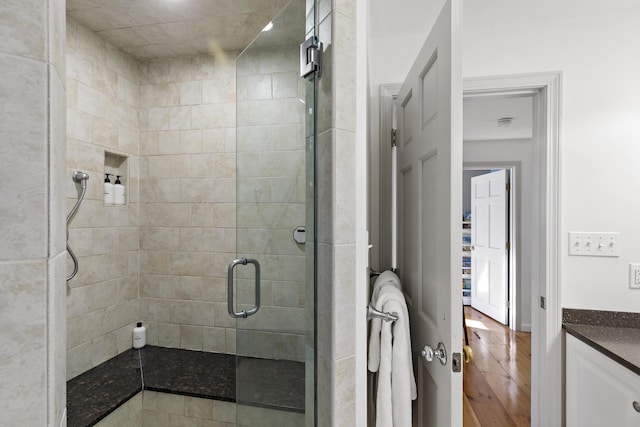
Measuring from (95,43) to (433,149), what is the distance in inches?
79.8

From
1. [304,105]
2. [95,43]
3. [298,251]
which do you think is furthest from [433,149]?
[95,43]

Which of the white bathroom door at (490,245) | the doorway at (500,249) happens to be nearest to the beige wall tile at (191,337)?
the doorway at (500,249)

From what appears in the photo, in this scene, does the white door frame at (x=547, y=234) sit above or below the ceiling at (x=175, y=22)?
below

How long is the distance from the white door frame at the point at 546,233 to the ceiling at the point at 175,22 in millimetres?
1271

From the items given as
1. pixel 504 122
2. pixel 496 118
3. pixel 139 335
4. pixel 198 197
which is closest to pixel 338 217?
pixel 198 197

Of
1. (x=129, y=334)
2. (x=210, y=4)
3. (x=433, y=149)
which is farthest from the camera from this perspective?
(x=129, y=334)

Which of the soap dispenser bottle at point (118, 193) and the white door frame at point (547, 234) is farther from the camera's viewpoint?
the soap dispenser bottle at point (118, 193)

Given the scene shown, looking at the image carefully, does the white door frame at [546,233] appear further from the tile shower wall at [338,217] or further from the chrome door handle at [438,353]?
the tile shower wall at [338,217]

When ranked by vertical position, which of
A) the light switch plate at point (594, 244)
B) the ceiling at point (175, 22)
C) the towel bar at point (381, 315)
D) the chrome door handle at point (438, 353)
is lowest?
the chrome door handle at point (438, 353)

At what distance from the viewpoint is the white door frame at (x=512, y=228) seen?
3.91 metres

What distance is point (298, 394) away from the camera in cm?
87

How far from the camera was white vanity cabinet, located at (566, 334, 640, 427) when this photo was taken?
1208 mm

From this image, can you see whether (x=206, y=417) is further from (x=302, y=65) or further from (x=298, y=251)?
(x=302, y=65)

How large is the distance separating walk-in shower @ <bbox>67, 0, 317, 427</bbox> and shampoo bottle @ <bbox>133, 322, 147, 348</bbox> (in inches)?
1.7
